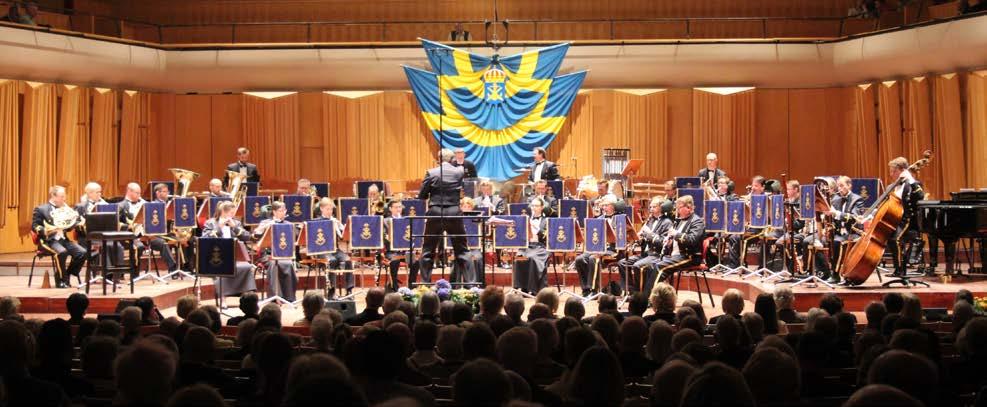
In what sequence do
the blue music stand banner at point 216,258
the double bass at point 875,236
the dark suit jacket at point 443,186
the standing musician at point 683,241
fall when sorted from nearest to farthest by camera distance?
the double bass at point 875,236, the blue music stand banner at point 216,258, the standing musician at point 683,241, the dark suit jacket at point 443,186

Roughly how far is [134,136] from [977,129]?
13.7 m

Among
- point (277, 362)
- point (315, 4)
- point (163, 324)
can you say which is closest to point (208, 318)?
point (163, 324)

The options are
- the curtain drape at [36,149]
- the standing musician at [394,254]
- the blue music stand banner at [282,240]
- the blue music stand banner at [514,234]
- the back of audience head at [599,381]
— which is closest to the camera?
the back of audience head at [599,381]

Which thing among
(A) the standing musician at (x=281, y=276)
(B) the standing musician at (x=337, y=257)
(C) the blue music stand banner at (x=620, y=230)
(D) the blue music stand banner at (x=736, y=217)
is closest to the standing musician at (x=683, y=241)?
(C) the blue music stand banner at (x=620, y=230)

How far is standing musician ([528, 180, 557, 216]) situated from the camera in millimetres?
13500

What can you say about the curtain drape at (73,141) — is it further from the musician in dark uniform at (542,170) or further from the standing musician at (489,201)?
the musician in dark uniform at (542,170)

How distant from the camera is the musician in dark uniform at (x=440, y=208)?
39.0 ft

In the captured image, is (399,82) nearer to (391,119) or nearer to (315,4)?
(391,119)

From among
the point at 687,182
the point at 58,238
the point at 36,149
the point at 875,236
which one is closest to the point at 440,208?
the point at 58,238

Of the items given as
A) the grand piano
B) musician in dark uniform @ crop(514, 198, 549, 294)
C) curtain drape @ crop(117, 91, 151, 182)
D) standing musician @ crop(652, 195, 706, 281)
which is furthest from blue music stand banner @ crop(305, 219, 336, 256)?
curtain drape @ crop(117, 91, 151, 182)

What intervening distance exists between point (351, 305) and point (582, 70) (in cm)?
912

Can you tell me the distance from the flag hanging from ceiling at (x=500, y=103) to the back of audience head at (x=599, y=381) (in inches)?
527

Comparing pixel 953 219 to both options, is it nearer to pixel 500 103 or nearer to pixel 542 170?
pixel 542 170

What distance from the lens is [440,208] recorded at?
39.0 feet
